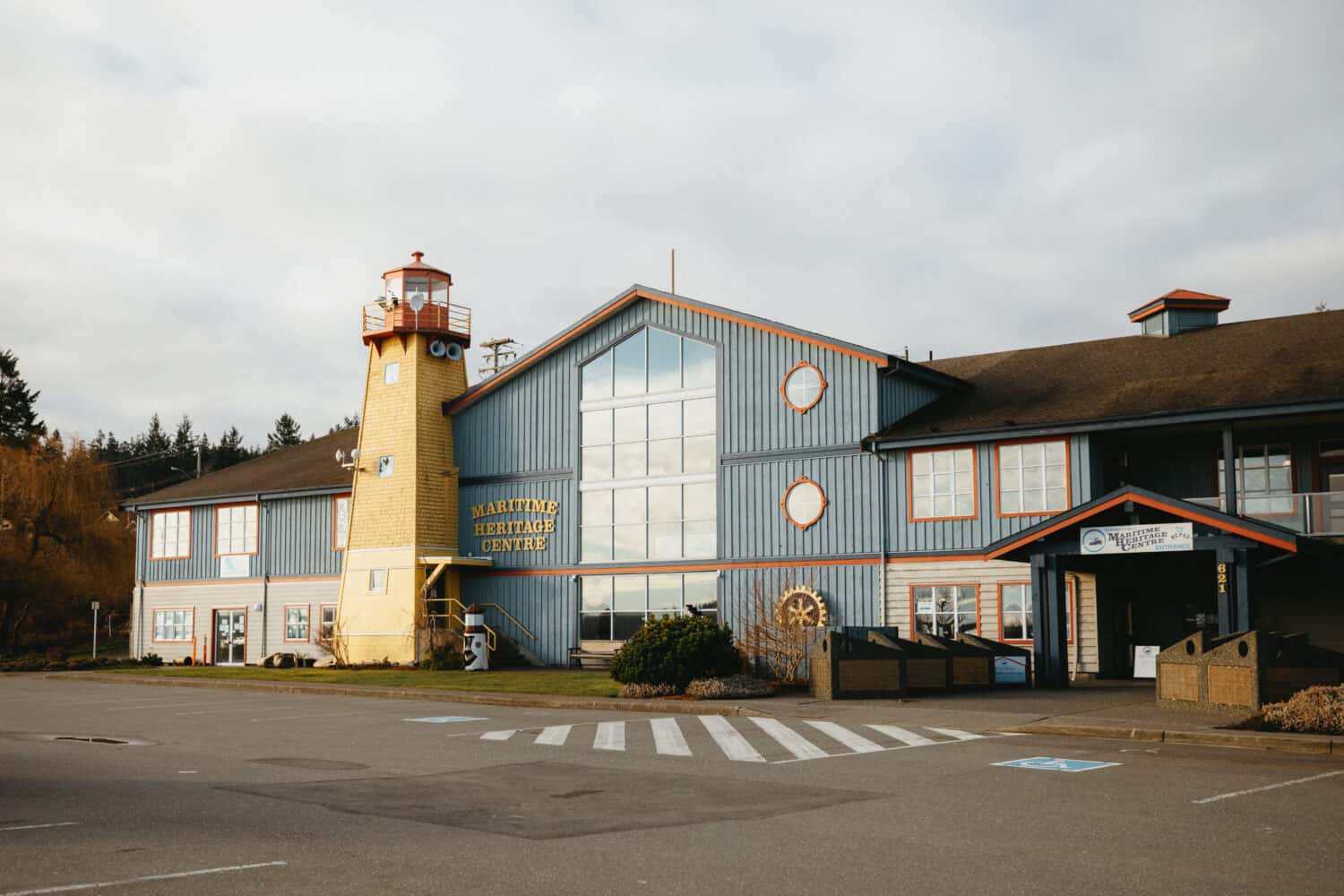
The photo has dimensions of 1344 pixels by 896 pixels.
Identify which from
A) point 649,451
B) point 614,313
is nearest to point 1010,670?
point 649,451

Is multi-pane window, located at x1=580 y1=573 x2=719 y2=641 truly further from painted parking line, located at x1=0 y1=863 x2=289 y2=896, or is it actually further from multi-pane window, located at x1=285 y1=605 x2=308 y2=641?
painted parking line, located at x1=0 y1=863 x2=289 y2=896

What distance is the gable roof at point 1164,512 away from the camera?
21172 mm

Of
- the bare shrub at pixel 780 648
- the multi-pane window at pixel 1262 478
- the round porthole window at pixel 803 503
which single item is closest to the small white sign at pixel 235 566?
the round porthole window at pixel 803 503

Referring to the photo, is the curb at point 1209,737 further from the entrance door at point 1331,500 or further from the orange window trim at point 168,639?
the orange window trim at point 168,639

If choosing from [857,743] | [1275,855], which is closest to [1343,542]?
[857,743]

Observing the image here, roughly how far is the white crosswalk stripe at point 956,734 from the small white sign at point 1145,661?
10.8 m

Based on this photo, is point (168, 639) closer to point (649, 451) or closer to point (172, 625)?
point (172, 625)

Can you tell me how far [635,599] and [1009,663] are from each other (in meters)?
11.2

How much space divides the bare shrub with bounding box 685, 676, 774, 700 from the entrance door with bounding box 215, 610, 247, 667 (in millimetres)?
22814

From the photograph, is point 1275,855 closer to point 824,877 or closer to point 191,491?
point 824,877

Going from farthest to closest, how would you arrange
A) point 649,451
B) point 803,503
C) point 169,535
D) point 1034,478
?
A: point 169,535 → point 649,451 → point 803,503 → point 1034,478

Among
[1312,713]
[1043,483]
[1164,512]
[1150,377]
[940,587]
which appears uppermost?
[1150,377]

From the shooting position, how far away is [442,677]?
2895 cm

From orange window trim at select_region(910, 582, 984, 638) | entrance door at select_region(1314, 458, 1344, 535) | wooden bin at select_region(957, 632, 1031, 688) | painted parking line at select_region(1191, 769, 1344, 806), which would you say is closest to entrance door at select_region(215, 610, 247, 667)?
orange window trim at select_region(910, 582, 984, 638)
